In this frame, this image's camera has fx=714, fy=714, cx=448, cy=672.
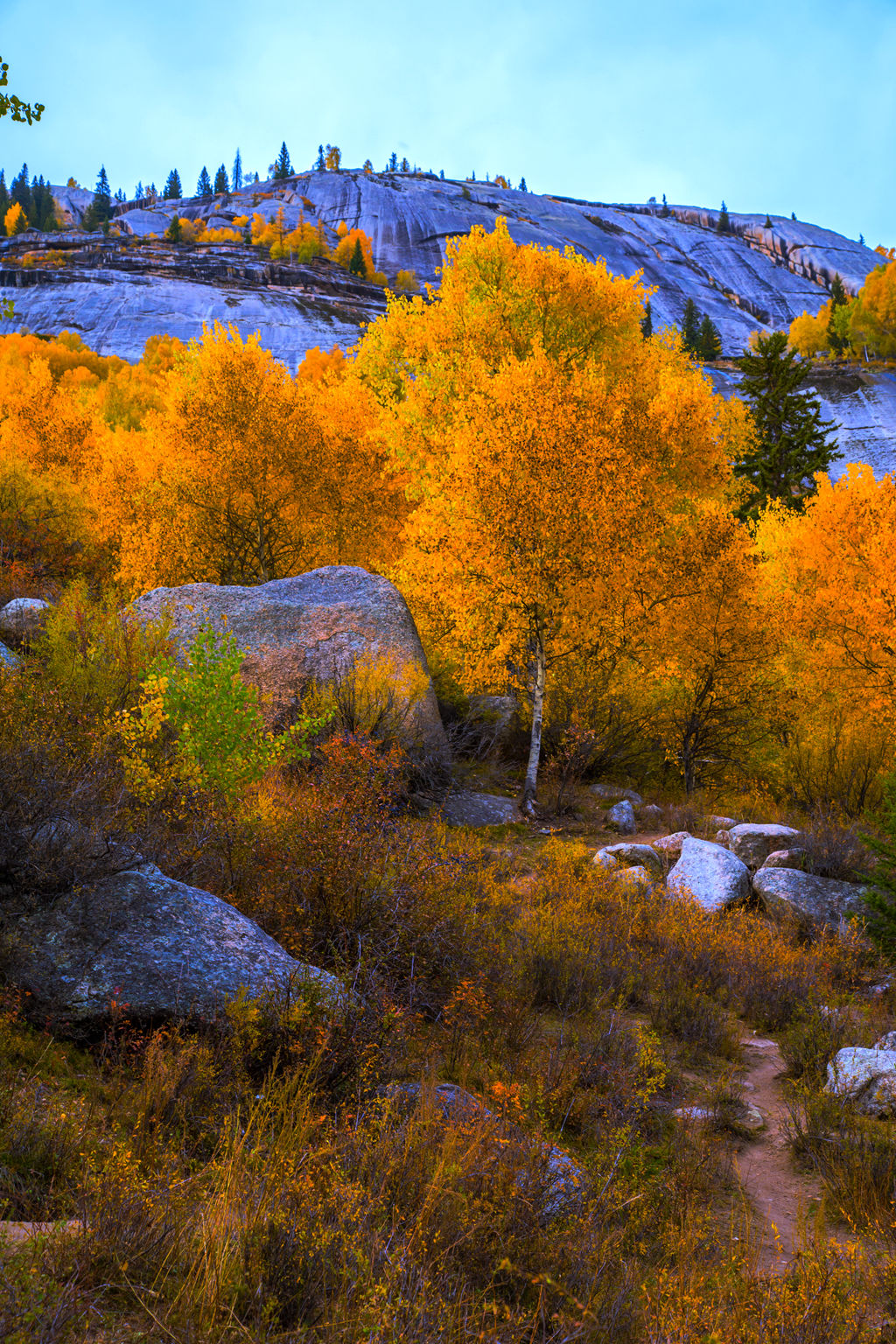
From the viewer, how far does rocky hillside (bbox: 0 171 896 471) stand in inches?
2778

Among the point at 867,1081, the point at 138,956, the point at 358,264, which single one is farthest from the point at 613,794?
the point at 358,264

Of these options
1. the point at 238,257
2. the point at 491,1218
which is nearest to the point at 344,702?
the point at 491,1218

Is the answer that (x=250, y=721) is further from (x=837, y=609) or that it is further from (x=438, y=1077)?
(x=837, y=609)

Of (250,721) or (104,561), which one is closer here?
(250,721)

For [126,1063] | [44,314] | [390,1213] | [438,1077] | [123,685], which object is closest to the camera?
[390,1213]

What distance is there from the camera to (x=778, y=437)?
3209 centimetres

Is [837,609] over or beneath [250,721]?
over

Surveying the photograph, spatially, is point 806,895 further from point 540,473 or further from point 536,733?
point 540,473

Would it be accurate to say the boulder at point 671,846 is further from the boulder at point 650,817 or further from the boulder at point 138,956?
the boulder at point 138,956

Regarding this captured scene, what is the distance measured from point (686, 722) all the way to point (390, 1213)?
49.8 feet

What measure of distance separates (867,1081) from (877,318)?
8500 centimetres

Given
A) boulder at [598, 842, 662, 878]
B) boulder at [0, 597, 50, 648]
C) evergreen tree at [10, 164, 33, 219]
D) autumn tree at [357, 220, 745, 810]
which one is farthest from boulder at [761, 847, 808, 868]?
evergreen tree at [10, 164, 33, 219]

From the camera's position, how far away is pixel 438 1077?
4332 millimetres

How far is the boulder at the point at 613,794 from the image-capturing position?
14738mm
